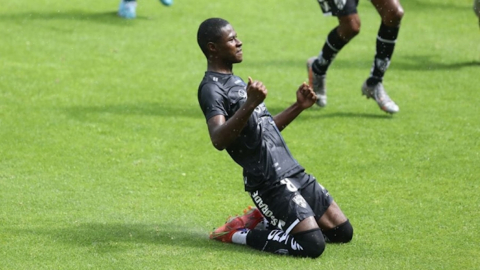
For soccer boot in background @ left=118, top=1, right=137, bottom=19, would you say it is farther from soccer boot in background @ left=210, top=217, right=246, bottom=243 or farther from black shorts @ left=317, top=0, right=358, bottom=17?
soccer boot in background @ left=210, top=217, right=246, bottom=243

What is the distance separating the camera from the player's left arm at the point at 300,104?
18.2ft

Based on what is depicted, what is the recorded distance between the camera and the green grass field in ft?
17.9

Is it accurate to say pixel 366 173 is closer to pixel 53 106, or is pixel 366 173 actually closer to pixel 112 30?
pixel 53 106

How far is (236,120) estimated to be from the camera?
16.3 feet

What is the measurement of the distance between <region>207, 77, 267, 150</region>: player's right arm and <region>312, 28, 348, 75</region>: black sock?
3.73 meters

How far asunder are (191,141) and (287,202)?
273 cm

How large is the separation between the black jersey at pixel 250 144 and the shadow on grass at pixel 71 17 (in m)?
7.50

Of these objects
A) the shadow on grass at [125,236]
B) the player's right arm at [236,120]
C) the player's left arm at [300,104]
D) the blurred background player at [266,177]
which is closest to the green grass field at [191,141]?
the shadow on grass at [125,236]

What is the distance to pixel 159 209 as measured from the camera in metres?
6.26

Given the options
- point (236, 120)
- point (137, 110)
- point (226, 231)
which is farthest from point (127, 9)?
point (236, 120)

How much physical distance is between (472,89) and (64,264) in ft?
19.8

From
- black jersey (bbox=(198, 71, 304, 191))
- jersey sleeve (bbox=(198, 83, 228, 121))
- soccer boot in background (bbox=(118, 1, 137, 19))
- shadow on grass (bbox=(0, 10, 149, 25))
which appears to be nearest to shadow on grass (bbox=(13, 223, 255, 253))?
black jersey (bbox=(198, 71, 304, 191))

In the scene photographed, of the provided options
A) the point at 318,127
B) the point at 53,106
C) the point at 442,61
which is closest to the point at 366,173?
the point at 318,127

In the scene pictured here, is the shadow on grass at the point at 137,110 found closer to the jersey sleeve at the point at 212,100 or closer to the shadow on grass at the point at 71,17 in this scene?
the jersey sleeve at the point at 212,100
